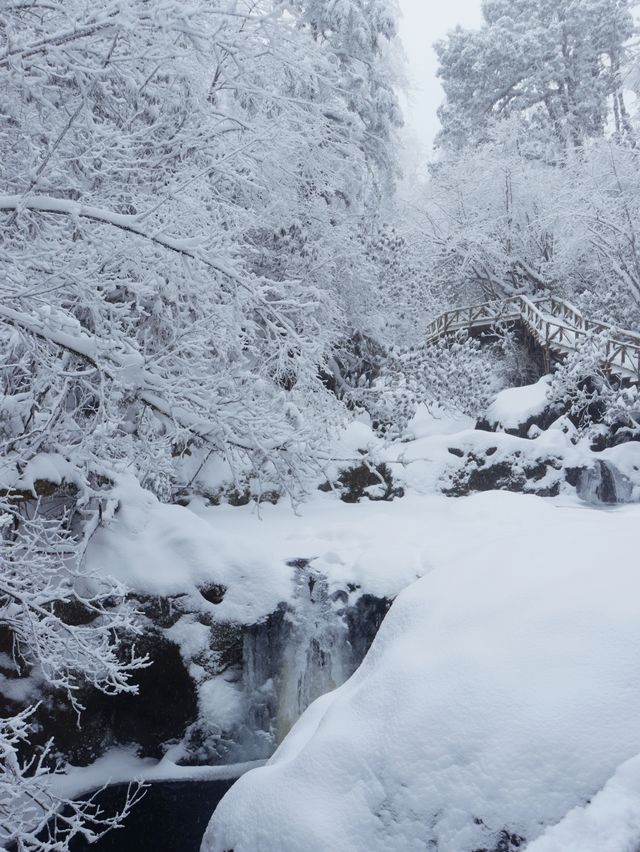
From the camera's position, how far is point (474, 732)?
362 centimetres

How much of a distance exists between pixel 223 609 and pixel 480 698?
4.81m

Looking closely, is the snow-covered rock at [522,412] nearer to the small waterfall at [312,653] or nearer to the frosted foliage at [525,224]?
the frosted foliage at [525,224]

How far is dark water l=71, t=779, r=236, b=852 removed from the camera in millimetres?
6859

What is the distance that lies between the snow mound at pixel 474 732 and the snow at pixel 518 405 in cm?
1146

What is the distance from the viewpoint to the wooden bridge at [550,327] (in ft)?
53.8

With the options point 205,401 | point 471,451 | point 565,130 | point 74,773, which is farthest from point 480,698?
point 565,130

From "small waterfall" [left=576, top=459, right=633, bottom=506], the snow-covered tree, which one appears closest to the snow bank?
"small waterfall" [left=576, top=459, right=633, bottom=506]

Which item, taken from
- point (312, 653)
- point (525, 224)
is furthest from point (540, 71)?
point (312, 653)

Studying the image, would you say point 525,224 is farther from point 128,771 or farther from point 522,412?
point 128,771

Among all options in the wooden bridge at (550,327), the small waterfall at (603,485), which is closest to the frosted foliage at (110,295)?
the small waterfall at (603,485)

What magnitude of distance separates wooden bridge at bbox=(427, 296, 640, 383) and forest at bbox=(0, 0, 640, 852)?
0.24 meters

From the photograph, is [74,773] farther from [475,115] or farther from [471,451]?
[475,115]

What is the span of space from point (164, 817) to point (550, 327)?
58.6ft

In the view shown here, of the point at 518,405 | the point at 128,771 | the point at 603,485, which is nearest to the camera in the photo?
the point at 128,771
